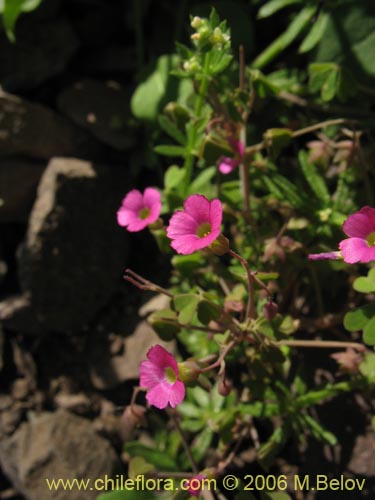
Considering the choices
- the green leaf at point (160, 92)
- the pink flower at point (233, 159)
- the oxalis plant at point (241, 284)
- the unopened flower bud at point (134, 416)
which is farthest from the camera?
the green leaf at point (160, 92)

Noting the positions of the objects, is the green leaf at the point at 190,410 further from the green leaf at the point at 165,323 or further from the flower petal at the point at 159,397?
the flower petal at the point at 159,397

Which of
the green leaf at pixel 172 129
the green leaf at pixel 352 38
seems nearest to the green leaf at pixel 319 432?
the green leaf at pixel 172 129

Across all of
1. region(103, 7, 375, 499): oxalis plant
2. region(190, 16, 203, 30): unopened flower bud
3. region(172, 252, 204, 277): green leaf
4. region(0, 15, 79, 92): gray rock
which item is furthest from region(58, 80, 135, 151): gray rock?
region(190, 16, 203, 30): unopened flower bud

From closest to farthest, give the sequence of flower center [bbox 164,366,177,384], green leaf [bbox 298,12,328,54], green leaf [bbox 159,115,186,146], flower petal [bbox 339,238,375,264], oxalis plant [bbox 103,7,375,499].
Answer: flower petal [bbox 339,238,375,264], flower center [bbox 164,366,177,384], oxalis plant [bbox 103,7,375,499], green leaf [bbox 159,115,186,146], green leaf [bbox 298,12,328,54]

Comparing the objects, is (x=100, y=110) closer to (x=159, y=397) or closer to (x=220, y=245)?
(x=220, y=245)

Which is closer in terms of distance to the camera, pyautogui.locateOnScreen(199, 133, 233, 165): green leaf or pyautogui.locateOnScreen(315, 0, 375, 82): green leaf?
pyautogui.locateOnScreen(199, 133, 233, 165): green leaf

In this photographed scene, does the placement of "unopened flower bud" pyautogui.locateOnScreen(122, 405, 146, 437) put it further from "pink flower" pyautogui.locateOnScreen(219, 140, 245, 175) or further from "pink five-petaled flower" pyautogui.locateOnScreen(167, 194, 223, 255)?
"pink flower" pyautogui.locateOnScreen(219, 140, 245, 175)

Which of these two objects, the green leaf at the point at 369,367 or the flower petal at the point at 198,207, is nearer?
the flower petal at the point at 198,207
